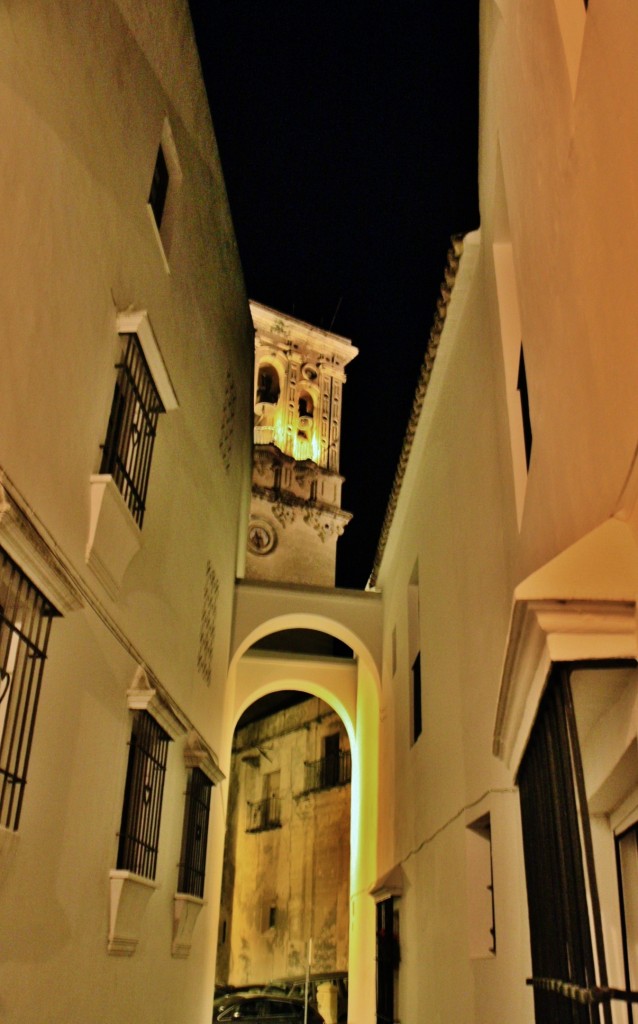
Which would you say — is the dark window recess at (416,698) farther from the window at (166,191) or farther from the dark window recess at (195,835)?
the window at (166,191)

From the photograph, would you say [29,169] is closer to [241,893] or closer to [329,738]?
[329,738]

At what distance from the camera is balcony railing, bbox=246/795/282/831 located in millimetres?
27703

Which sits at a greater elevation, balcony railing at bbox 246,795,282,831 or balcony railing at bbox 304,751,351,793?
balcony railing at bbox 304,751,351,793

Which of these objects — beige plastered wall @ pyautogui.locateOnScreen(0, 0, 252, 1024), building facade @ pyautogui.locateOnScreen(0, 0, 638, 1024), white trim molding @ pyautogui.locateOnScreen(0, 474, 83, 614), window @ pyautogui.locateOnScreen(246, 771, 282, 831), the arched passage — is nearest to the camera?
building facade @ pyautogui.locateOnScreen(0, 0, 638, 1024)

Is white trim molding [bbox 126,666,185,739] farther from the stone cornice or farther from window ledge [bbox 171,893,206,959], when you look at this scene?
the stone cornice

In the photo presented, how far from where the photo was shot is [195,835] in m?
10.0

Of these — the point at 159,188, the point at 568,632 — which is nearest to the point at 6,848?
the point at 568,632

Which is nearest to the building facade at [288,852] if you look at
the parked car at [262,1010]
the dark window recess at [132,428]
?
the parked car at [262,1010]

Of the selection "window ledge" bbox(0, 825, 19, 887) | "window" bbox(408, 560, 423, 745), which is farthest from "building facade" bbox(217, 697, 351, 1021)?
"window ledge" bbox(0, 825, 19, 887)

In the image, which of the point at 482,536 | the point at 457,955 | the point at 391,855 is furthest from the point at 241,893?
the point at 482,536

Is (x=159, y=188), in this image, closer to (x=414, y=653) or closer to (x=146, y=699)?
(x=146, y=699)

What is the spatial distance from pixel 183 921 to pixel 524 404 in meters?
6.48

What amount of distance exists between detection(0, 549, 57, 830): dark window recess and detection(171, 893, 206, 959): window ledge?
4774 mm

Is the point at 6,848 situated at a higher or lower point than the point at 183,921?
higher
